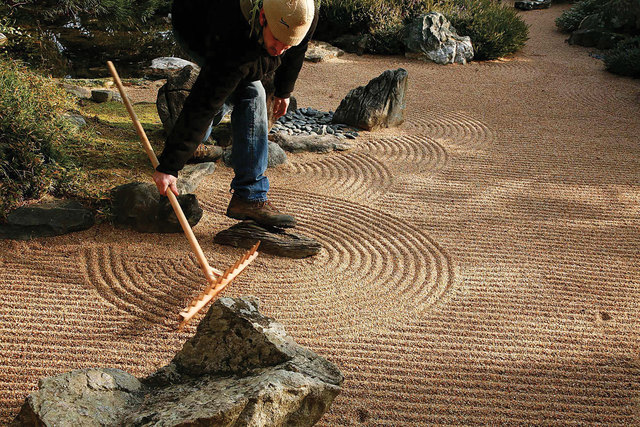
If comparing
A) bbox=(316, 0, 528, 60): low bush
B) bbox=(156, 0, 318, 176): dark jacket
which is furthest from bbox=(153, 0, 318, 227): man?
bbox=(316, 0, 528, 60): low bush

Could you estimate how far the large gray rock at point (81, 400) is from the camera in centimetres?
158

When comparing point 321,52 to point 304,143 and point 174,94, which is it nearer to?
point 304,143

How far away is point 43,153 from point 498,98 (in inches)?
226

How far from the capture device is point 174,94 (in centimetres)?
453

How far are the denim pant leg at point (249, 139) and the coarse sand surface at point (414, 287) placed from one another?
0.42m

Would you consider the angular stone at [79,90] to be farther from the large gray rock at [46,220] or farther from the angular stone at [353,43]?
the angular stone at [353,43]

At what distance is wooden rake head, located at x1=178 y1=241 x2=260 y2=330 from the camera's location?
8.04ft

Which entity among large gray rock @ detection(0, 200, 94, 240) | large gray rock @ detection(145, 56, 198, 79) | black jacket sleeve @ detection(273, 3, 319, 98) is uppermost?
black jacket sleeve @ detection(273, 3, 319, 98)

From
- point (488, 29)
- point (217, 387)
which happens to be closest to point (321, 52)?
point (488, 29)

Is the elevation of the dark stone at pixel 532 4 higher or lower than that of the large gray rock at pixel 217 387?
higher

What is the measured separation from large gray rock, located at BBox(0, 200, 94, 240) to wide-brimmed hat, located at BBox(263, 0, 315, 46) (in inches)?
66.3

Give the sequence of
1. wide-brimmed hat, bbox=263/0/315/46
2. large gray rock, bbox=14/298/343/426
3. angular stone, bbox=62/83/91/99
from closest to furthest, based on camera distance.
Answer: large gray rock, bbox=14/298/343/426 < wide-brimmed hat, bbox=263/0/315/46 < angular stone, bbox=62/83/91/99

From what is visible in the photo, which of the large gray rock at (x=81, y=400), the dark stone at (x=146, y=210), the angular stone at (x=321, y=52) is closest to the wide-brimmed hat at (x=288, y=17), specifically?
the dark stone at (x=146, y=210)

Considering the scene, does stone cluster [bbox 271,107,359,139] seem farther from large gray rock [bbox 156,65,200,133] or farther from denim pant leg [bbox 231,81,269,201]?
denim pant leg [bbox 231,81,269,201]
